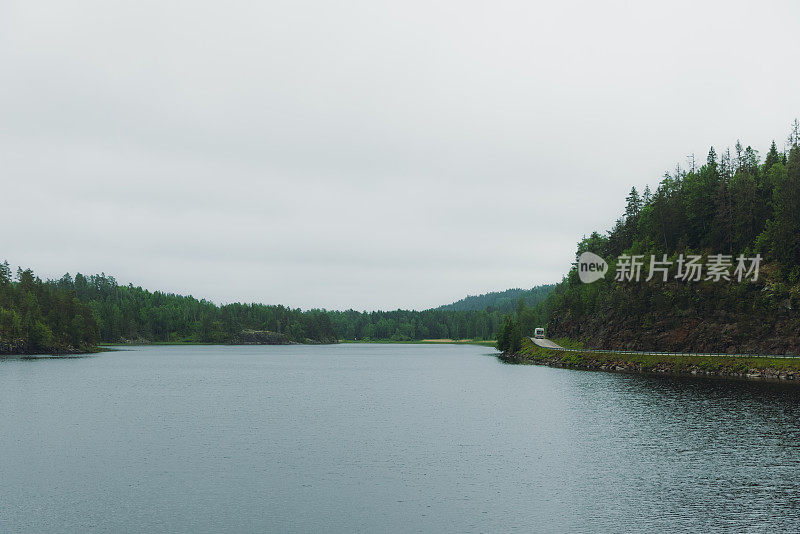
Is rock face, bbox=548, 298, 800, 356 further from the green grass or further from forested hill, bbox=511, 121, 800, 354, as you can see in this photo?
the green grass

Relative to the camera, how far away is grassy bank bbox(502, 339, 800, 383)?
3654 inches

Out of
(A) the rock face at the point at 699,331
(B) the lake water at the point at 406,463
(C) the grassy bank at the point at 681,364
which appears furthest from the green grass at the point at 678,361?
(B) the lake water at the point at 406,463

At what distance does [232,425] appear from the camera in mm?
56719

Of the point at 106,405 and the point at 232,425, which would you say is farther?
the point at 106,405

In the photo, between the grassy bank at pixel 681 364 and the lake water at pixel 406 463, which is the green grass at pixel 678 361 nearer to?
the grassy bank at pixel 681 364

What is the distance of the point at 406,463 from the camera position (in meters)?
40.4

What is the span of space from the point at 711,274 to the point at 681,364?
31.7 metres

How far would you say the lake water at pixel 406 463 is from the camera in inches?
1131

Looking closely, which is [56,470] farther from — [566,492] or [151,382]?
[151,382]

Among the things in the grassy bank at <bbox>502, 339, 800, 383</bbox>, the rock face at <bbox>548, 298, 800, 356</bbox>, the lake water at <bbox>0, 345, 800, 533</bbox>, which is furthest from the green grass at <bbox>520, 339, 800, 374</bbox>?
the lake water at <bbox>0, 345, 800, 533</bbox>

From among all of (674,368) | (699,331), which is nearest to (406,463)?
(674,368)

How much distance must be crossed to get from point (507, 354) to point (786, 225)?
95658mm

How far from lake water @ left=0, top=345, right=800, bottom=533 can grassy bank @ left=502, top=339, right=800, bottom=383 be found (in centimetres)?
1829

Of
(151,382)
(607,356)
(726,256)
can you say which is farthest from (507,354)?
(151,382)
